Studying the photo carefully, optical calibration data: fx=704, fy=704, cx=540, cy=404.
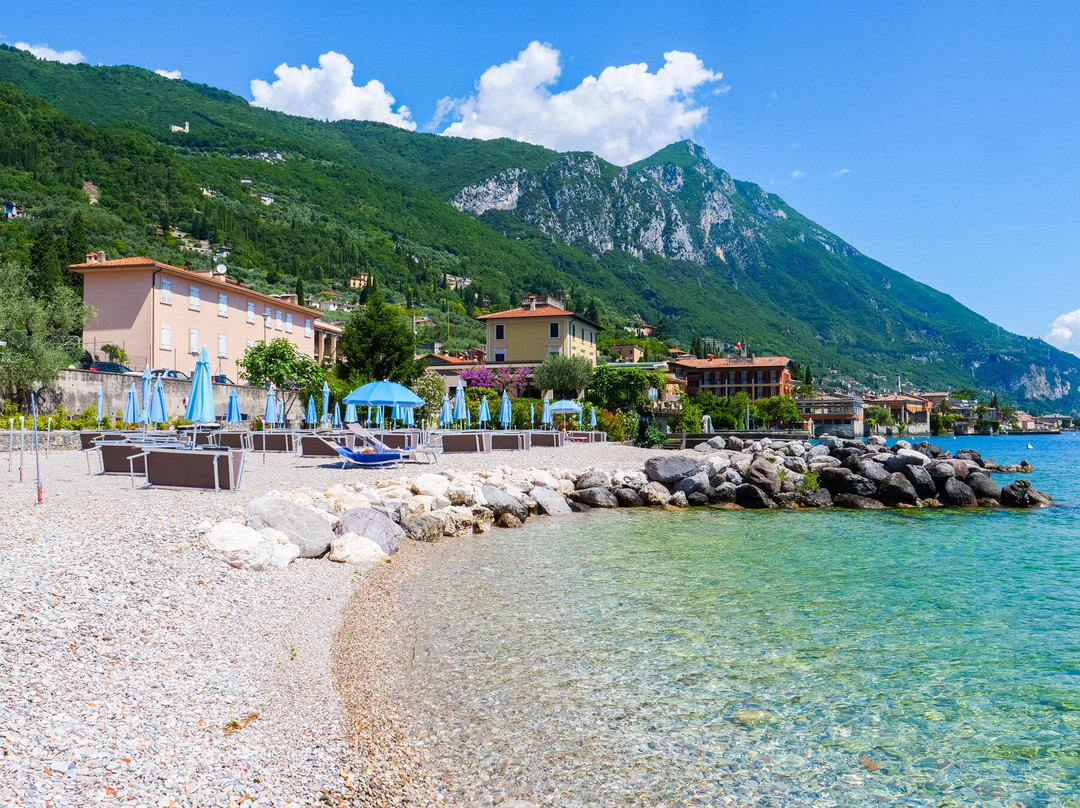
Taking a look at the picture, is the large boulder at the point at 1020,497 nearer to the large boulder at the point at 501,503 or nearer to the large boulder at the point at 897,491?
the large boulder at the point at 897,491

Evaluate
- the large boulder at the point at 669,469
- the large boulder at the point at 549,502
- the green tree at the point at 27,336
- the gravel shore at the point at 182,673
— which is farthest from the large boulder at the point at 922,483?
the green tree at the point at 27,336

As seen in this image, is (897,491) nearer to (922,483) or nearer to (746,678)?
(922,483)

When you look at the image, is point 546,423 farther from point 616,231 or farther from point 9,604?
point 616,231

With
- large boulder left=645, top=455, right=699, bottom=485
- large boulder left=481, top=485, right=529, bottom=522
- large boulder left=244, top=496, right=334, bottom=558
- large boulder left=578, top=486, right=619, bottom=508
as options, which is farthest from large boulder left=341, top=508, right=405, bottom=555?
large boulder left=645, top=455, right=699, bottom=485

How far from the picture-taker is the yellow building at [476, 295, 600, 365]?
193ft

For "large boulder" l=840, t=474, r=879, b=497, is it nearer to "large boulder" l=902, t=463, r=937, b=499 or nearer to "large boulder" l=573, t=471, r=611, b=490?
"large boulder" l=902, t=463, r=937, b=499

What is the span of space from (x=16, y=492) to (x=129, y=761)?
29.5 feet

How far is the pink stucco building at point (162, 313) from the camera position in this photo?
37.9 meters

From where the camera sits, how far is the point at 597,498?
61.5ft

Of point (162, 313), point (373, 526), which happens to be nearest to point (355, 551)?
point (373, 526)

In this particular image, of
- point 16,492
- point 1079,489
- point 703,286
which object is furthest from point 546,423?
point 703,286

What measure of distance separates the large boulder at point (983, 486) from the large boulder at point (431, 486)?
16.4 metres

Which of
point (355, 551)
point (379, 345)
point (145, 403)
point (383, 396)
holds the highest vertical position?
point (379, 345)

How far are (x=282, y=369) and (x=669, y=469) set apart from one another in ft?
70.7
